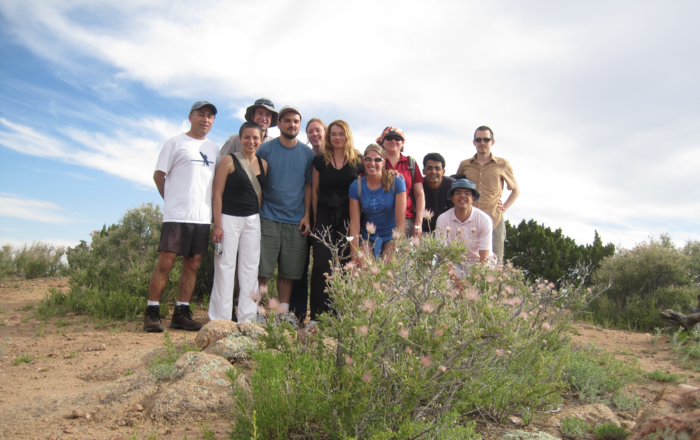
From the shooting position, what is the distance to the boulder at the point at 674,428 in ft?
5.52

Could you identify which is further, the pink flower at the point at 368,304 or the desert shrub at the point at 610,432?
the desert shrub at the point at 610,432

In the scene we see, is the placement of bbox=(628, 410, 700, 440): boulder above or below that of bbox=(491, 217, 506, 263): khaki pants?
below

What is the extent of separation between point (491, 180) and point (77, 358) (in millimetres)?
5676

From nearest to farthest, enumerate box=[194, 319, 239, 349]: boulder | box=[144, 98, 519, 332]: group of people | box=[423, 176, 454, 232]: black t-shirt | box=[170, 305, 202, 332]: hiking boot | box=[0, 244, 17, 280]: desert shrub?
box=[194, 319, 239, 349]: boulder < box=[144, 98, 519, 332]: group of people < box=[170, 305, 202, 332]: hiking boot < box=[423, 176, 454, 232]: black t-shirt < box=[0, 244, 17, 280]: desert shrub

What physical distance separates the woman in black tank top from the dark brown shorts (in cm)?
19

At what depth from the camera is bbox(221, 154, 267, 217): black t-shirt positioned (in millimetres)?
5355

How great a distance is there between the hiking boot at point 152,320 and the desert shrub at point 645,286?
856 cm

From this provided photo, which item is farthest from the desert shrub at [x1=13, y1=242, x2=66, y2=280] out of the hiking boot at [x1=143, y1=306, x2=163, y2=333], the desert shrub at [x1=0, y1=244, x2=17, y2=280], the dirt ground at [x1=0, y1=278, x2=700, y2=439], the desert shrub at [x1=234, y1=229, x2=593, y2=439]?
the desert shrub at [x1=234, y1=229, x2=593, y2=439]

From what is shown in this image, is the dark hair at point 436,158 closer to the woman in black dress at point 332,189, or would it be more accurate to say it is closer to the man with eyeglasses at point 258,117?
the woman in black dress at point 332,189

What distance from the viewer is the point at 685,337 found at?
7281 mm

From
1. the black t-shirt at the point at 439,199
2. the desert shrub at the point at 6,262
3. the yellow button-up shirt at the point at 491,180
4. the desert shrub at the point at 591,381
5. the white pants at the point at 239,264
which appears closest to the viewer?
the desert shrub at the point at 591,381

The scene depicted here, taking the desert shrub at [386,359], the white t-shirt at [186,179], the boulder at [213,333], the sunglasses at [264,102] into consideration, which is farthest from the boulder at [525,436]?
the sunglasses at [264,102]

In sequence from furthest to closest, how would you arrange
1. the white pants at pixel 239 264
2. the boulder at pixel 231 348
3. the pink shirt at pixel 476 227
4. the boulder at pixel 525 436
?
the white pants at pixel 239 264 < the pink shirt at pixel 476 227 < the boulder at pixel 231 348 < the boulder at pixel 525 436

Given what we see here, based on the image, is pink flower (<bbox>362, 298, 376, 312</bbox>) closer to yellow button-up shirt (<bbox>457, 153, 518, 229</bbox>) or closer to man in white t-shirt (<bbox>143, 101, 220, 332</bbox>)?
man in white t-shirt (<bbox>143, 101, 220, 332</bbox>)
